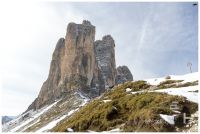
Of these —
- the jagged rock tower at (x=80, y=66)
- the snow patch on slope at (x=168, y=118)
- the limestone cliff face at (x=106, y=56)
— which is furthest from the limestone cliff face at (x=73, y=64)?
the snow patch on slope at (x=168, y=118)

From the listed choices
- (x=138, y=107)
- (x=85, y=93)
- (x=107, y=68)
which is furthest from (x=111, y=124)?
(x=107, y=68)

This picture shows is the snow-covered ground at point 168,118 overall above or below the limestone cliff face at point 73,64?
below

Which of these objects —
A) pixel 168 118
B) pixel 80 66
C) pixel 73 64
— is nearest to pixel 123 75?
pixel 73 64

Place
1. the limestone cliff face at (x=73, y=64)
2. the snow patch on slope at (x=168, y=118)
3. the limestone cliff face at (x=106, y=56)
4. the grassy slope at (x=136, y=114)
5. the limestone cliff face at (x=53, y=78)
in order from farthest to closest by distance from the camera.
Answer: the limestone cliff face at (x=106, y=56), the limestone cliff face at (x=53, y=78), the limestone cliff face at (x=73, y=64), the grassy slope at (x=136, y=114), the snow patch on slope at (x=168, y=118)

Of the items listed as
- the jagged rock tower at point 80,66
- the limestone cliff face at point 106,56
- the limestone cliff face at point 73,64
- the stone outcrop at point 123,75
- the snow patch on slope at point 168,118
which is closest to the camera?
the snow patch on slope at point 168,118

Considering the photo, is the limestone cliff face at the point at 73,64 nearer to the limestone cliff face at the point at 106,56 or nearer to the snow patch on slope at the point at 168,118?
the limestone cliff face at the point at 106,56

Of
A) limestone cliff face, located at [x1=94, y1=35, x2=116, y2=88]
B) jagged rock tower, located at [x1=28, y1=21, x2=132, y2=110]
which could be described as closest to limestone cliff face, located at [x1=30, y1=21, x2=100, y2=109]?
jagged rock tower, located at [x1=28, y1=21, x2=132, y2=110]

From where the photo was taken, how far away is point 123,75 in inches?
5197

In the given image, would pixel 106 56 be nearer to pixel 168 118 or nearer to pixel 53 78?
pixel 53 78

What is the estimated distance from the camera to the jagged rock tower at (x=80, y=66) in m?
105

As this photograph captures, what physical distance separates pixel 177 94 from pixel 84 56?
8594 centimetres

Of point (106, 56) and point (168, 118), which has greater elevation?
point (106, 56)

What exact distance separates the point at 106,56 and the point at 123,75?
1153 centimetres

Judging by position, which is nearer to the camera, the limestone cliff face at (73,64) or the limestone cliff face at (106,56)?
the limestone cliff face at (73,64)
